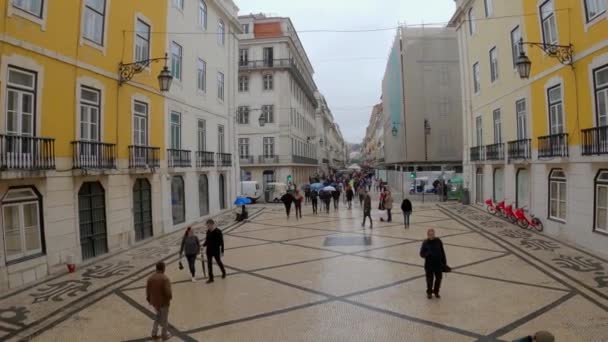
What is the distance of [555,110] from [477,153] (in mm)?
8427

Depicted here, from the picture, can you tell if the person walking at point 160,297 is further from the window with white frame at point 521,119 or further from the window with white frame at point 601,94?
the window with white frame at point 521,119

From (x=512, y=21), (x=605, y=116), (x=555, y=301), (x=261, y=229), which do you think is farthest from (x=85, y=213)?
(x=512, y=21)

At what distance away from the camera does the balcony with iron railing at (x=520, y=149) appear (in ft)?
52.2

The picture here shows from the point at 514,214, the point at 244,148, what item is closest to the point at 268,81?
the point at 244,148

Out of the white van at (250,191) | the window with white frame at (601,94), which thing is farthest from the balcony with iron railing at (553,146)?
the white van at (250,191)

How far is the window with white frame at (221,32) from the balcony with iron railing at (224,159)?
21.3ft

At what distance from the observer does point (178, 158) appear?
17734mm

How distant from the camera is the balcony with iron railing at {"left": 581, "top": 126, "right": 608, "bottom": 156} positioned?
35.6 feet

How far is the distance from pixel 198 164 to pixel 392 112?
1126 inches

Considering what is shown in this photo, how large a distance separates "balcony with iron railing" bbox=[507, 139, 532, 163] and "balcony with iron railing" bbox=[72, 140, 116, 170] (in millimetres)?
15276

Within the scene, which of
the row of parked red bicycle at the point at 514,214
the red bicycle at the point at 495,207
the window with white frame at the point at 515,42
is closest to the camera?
the row of parked red bicycle at the point at 514,214

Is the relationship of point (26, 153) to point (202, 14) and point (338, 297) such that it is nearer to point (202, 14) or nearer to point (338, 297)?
point (338, 297)

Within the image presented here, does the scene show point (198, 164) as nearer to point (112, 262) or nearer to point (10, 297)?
point (112, 262)

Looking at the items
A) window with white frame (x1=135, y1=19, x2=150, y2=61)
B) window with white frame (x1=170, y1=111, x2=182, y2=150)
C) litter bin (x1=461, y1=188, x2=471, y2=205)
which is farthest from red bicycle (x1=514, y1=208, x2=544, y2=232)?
window with white frame (x1=135, y1=19, x2=150, y2=61)
